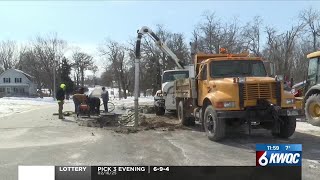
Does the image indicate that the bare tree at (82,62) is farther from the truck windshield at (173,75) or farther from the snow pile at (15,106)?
the truck windshield at (173,75)

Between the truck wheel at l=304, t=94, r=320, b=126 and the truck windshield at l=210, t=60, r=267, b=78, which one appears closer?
the truck windshield at l=210, t=60, r=267, b=78

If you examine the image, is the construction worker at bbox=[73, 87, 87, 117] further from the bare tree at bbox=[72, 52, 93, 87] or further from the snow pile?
the bare tree at bbox=[72, 52, 93, 87]

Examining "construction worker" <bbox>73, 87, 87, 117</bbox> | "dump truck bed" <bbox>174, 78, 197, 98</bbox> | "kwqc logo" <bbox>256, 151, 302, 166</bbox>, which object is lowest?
"kwqc logo" <bbox>256, 151, 302, 166</bbox>

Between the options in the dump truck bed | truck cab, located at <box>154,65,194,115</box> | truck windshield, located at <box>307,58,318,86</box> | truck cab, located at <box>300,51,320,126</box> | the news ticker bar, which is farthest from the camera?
truck cab, located at <box>154,65,194,115</box>

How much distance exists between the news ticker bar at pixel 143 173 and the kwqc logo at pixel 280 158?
5cm

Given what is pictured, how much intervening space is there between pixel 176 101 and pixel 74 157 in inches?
353

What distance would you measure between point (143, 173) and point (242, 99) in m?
7.57

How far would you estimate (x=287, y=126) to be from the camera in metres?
13.3

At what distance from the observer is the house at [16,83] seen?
10781cm

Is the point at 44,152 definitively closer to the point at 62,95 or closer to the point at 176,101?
the point at 176,101

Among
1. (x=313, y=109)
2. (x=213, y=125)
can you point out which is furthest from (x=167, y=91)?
(x=213, y=125)

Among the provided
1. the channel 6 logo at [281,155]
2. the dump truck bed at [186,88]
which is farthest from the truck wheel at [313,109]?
the channel 6 logo at [281,155]

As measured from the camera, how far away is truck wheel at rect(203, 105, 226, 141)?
1277cm

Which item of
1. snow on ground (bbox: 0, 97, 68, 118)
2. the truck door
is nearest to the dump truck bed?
the truck door
